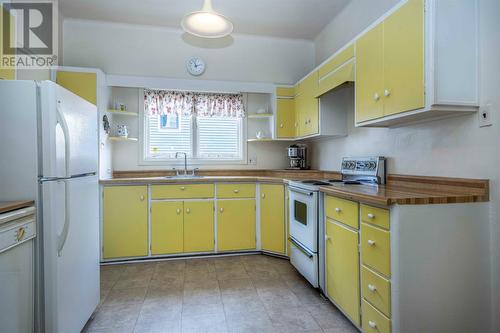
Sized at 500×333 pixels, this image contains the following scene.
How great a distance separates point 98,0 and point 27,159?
7.83 feet

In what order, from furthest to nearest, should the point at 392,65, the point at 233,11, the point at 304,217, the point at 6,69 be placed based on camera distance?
the point at 233,11
the point at 304,217
the point at 6,69
the point at 392,65

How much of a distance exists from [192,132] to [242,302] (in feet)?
7.87

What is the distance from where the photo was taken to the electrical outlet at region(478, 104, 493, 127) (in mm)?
1501

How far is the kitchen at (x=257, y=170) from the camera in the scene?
142cm

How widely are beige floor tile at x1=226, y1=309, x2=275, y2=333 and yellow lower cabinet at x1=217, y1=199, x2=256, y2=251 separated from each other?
1274 mm

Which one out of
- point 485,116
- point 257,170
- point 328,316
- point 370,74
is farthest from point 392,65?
point 257,170

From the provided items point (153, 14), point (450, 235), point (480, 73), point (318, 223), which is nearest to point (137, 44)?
point (153, 14)

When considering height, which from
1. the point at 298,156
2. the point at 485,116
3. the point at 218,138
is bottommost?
the point at 298,156

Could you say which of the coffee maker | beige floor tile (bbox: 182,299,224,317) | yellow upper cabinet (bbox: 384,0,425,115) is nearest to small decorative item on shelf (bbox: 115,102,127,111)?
the coffee maker

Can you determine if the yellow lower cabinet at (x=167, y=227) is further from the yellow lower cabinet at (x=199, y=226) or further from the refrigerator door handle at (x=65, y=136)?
the refrigerator door handle at (x=65, y=136)

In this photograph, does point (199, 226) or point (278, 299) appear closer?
point (278, 299)

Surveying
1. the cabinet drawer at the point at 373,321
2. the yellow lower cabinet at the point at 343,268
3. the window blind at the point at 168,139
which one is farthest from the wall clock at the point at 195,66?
the cabinet drawer at the point at 373,321

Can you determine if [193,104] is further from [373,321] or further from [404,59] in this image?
[373,321]

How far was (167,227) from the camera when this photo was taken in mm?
3139
